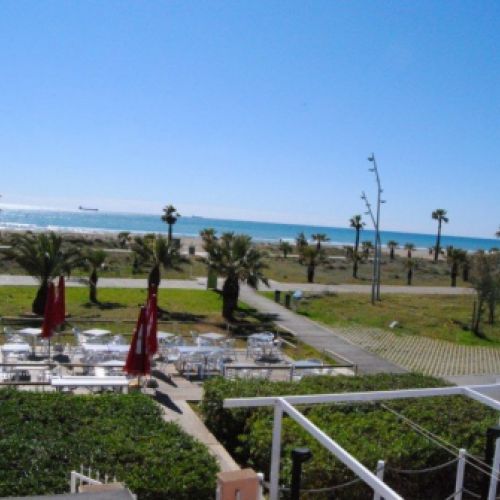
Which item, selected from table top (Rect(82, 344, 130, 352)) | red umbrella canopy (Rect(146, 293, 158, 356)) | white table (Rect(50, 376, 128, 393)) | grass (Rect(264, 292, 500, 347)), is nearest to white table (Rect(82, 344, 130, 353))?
table top (Rect(82, 344, 130, 352))

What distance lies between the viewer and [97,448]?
330 inches

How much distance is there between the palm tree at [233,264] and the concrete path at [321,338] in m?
2.08

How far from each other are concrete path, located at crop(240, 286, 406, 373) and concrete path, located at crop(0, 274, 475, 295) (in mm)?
3052

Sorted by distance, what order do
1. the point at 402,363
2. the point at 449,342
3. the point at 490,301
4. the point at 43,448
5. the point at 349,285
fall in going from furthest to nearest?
the point at 349,285
the point at 490,301
the point at 449,342
the point at 402,363
the point at 43,448

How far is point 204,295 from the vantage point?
1291 inches

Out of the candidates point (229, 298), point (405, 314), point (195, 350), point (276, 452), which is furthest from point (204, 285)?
point (276, 452)

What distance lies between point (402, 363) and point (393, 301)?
16.8 metres

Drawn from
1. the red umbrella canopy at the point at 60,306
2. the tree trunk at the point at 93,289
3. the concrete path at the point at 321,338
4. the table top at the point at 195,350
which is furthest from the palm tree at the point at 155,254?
the table top at the point at 195,350

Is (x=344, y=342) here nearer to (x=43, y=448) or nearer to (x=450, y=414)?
(x=450, y=414)

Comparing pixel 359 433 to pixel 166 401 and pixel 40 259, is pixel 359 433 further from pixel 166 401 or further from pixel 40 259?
pixel 40 259

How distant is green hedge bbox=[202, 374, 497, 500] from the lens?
29.0ft

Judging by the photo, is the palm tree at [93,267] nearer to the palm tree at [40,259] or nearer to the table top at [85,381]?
the palm tree at [40,259]

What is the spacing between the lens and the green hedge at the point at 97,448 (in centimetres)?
753

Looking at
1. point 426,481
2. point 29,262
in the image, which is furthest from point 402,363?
point 29,262
